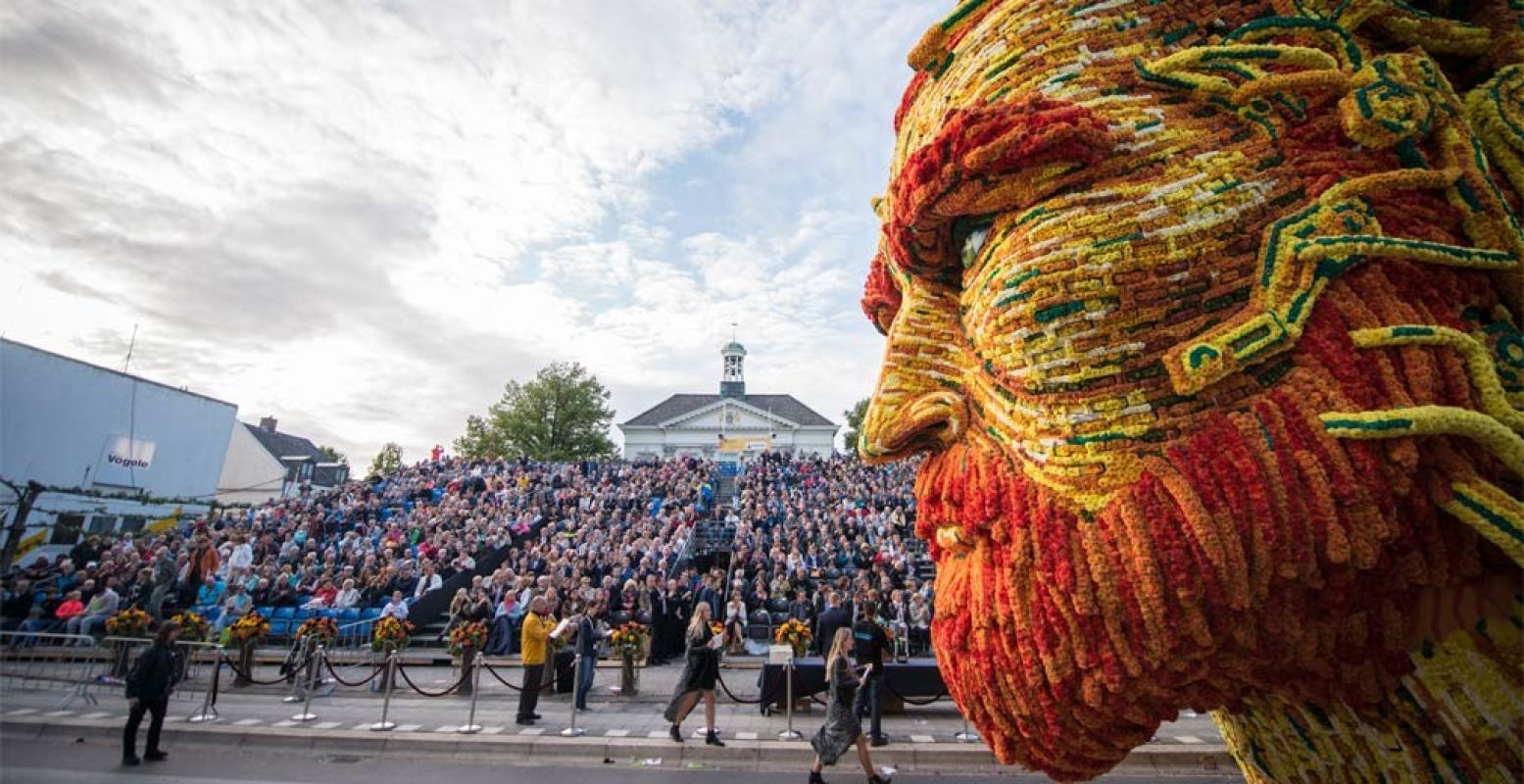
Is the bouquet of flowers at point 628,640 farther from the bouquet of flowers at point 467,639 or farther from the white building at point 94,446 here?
the white building at point 94,446

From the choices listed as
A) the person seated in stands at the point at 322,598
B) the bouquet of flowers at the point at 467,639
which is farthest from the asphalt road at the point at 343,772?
the person seated in stands at the point at 322,598

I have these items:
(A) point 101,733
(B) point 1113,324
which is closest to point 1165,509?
(B) point 1113,324

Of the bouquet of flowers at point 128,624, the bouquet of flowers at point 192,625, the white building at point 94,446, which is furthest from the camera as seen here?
the white building at point 94,446

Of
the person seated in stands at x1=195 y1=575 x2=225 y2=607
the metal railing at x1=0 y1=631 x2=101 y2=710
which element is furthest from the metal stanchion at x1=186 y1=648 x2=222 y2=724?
the person seated in stands at x1=195 y1=575 x2=225 y2=607

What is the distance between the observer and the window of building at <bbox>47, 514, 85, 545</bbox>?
20594mm

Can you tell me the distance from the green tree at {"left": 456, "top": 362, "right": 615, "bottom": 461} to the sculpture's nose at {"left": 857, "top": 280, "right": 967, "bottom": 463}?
136 ft

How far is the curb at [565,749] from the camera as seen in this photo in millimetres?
7137

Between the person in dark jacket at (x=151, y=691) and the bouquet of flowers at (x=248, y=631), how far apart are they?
3050mm

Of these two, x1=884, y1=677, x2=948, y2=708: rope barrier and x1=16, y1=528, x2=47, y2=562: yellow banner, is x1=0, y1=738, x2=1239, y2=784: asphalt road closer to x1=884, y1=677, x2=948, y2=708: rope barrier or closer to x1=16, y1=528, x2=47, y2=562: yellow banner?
x1=884, y1=677, x2=948, y2=708: rope barrier

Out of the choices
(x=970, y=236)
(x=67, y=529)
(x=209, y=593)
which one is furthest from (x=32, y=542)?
(x=970, y=236)

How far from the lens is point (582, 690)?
9688mm

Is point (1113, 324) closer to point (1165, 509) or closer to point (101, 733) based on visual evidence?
point (1165, 509)

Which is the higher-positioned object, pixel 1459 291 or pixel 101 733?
pixel 1459 291

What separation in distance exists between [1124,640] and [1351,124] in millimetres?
985
